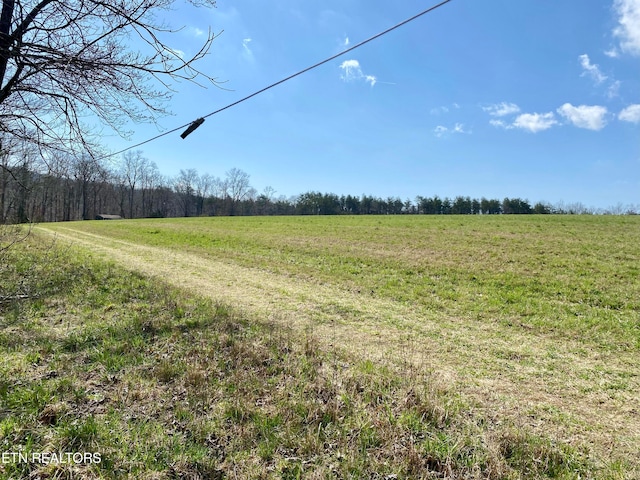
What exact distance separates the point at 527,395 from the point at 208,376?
3.69 m

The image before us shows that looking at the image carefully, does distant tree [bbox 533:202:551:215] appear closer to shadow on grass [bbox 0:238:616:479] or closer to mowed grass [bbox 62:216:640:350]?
mowed grass [bbox 62:216:640:350]

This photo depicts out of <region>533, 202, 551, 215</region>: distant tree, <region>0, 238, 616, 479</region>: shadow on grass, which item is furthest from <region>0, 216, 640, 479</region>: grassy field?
<region>533, 202, 551, 215</region>: distant tree

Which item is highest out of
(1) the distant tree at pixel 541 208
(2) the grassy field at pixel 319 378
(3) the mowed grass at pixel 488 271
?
(1) the distant tree at pixel 541 208

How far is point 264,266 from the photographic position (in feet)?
40.3

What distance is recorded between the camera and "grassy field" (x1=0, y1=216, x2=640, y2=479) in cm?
254

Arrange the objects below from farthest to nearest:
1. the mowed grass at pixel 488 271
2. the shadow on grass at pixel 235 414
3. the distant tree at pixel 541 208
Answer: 1. the distant tree at pixel 541 208
2. the mowed grass at pixel 488 271
3. the shadow on grass at pixel 235 414

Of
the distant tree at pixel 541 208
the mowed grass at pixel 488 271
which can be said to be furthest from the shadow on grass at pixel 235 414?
the distant tree at pixel 541 208

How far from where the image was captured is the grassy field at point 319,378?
8.32 ft

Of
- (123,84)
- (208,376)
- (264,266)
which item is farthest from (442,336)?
(264,266)

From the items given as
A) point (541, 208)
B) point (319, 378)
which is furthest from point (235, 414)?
point (541, 208)

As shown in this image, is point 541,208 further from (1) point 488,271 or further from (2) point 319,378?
(2) point 319,378

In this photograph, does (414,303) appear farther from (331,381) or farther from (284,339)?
(331,381)

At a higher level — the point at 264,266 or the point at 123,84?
the point at 123,84

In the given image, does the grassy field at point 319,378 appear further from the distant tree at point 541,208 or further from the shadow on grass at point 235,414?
the distant tree at point 541,208
